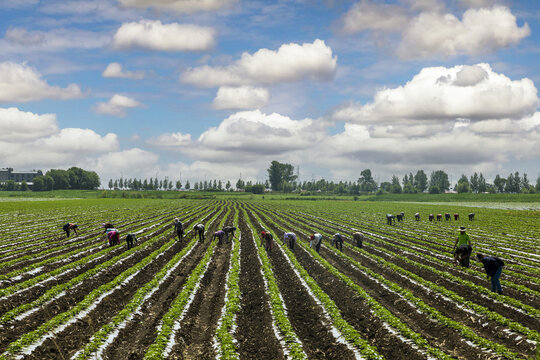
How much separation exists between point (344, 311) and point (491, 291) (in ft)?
21.6

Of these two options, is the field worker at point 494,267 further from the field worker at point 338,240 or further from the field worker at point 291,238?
the field worker at point 291,238

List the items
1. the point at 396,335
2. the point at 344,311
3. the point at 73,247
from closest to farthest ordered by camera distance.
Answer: the point at 396,335 < the point at 344,311 < the point at 73,247

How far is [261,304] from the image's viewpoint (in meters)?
15.6

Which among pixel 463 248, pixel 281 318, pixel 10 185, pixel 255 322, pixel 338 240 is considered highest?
pixel 10 185

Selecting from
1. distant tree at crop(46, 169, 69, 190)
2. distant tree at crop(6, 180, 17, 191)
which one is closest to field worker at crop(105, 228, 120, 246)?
distant tree at crop(46, 169, 69, 190)

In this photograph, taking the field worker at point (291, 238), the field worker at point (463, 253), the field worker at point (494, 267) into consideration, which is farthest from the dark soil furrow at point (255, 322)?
the field worker at point (463, 253)

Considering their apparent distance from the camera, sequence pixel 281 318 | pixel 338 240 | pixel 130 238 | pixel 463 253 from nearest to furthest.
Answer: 1. pixel 281 318
2. pixel 463 253
3. pixel 130 238
4. pixel 338 240

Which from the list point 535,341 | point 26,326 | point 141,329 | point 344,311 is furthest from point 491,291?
point 26,326

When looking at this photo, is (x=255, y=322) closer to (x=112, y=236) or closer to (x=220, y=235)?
(x=220, y=235)

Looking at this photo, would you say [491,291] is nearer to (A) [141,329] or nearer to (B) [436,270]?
(B) [436,270]

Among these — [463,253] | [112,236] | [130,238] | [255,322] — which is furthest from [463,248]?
[112,236]

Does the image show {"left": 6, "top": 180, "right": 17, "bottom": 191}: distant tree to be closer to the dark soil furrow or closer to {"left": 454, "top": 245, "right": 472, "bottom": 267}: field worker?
the dark soil furrow

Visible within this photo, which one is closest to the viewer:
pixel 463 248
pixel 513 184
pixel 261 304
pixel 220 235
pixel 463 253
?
pixel 261 304

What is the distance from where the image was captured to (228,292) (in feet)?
55.2
